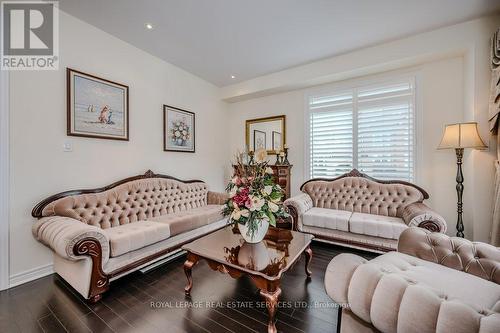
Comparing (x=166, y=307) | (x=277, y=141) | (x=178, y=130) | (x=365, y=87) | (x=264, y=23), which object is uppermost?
(x=264, y=23)

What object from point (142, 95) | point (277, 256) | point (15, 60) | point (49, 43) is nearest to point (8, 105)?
point (15, 60)

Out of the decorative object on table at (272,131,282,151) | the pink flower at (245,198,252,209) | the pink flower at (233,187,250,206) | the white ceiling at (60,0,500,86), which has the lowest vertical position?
the pink flower at (245,198,252,209)

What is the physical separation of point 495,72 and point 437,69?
817mm

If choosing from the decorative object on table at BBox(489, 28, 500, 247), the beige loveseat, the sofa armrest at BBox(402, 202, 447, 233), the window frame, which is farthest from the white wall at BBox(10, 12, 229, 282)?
the decorative object on table at BBox(489, 28, 500, 247)

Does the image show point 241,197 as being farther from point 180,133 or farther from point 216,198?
point 180,133

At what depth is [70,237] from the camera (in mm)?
1775

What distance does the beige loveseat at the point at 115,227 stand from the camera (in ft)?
6.14

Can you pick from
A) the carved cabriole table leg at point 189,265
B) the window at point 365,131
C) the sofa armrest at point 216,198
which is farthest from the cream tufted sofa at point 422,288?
the sofa armrest at point 216,198

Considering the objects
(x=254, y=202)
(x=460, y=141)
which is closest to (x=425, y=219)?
(x=460, y=141)

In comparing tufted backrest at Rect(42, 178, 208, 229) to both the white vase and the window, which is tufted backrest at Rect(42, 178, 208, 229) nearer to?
the white vase

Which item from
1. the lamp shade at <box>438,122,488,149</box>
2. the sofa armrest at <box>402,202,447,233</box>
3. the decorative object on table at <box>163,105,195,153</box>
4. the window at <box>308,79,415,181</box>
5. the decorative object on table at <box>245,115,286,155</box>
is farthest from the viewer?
the decorative object on table at <box>245,115,286,155</box>

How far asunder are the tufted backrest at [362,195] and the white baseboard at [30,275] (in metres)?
3.75

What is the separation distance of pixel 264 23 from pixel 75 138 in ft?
9.14

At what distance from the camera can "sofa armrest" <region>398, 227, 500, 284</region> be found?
4.34 ft
